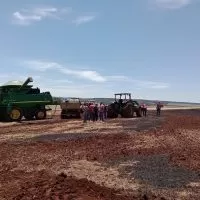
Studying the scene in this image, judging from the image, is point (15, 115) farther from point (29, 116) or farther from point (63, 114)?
point (63, 114)

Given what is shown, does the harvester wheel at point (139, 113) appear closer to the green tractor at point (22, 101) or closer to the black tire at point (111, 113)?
the black tire at point (111, 113)

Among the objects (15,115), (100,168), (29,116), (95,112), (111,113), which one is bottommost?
(100,168)

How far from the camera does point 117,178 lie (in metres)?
13.7

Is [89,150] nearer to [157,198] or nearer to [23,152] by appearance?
[23,152]

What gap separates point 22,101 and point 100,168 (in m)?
28.9

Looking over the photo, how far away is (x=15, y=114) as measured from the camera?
42.6 meters

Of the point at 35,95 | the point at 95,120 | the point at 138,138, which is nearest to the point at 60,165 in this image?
the point at 138,138

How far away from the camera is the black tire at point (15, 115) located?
4241 cm

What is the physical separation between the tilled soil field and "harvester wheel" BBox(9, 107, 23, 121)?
58.6 feet

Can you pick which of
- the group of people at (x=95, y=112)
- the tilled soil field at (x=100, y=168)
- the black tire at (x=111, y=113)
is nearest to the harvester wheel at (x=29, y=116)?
the group of people at (x=95, y=112)

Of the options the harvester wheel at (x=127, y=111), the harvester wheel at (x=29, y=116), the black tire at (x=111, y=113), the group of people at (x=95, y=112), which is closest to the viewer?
the group of people at (x=95, y=112)

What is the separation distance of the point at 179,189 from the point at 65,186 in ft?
8.82

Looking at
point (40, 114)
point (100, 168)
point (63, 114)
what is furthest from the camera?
point (63, 114)

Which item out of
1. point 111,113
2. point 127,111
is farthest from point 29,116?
point 127,111
